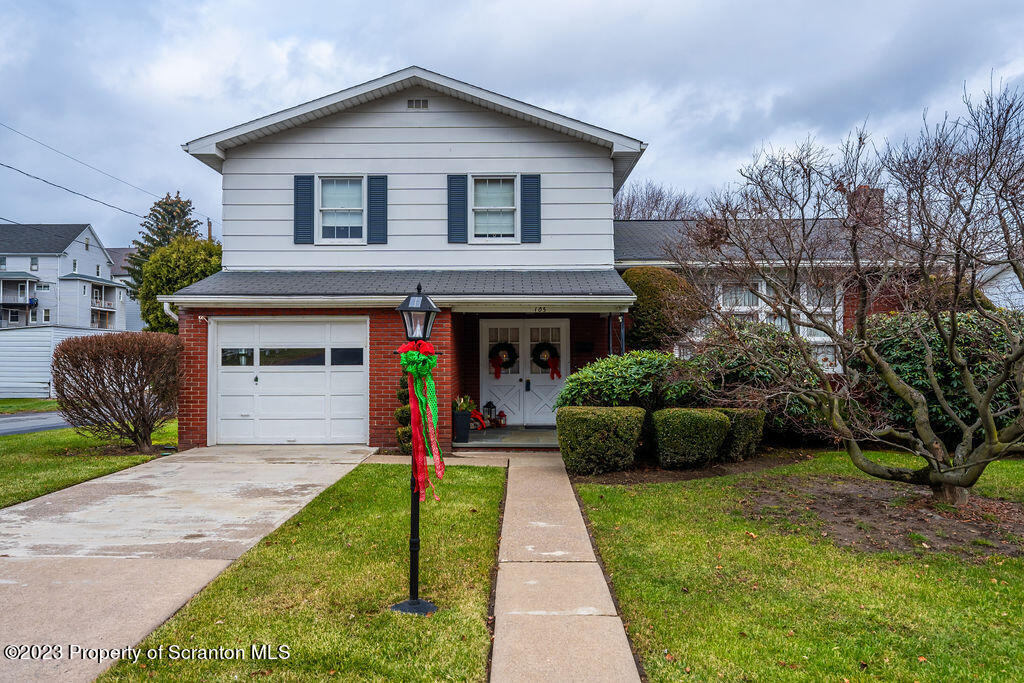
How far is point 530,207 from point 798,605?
8668 mm

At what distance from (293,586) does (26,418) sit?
59.5 feet

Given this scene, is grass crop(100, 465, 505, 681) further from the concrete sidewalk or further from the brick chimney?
the brick chimney

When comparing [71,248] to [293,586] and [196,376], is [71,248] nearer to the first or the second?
[196,376]

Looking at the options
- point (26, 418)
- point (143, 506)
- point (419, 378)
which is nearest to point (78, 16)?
point (26, 418)

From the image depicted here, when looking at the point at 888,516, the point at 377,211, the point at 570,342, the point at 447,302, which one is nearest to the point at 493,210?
the point at 377,211

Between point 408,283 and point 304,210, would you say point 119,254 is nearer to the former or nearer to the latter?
point 304,210

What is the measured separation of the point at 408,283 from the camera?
420 inches

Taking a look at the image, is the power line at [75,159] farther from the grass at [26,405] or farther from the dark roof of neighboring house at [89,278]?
the dark roof of neighboring house at [89,278]

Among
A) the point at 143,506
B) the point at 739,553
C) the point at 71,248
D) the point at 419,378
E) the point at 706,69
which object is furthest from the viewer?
the point at 71,248

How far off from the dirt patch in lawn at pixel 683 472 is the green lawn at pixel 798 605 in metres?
1.90

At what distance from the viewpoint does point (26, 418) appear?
1769 centimetres

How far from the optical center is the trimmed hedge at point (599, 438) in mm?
8289

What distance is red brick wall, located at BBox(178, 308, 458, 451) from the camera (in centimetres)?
1043

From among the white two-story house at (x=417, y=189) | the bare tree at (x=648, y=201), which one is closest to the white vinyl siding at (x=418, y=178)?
the white two-story house at (x=417, y=189)
